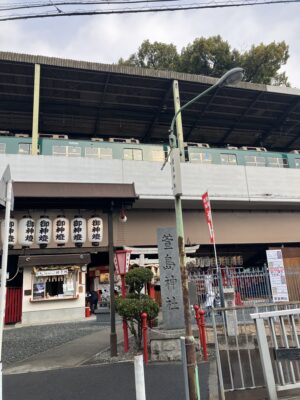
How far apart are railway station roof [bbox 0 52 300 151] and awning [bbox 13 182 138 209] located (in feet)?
43.8

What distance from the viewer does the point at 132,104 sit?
1060 inches

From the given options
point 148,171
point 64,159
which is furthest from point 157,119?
point 64,159

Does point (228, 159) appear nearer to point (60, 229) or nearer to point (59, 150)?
point (59, 150)

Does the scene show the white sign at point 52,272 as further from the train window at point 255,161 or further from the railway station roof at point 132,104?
the train window at point 255,161

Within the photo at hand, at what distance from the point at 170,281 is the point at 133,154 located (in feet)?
40.3

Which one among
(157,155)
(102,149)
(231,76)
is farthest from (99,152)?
(231,76)

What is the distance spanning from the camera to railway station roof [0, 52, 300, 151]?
2284 cm

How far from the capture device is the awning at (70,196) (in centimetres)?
1120

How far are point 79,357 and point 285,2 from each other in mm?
11721

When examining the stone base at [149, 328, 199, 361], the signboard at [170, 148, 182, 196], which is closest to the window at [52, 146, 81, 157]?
the stone base at [149, 328, 199, 361]

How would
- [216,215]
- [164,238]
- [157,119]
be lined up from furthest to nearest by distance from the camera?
1. [157,119]
2. [216,215]
3. [164,238]

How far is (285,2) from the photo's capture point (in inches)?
330

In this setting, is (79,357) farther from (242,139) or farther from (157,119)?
(242,139)

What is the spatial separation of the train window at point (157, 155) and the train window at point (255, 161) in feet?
20.8
